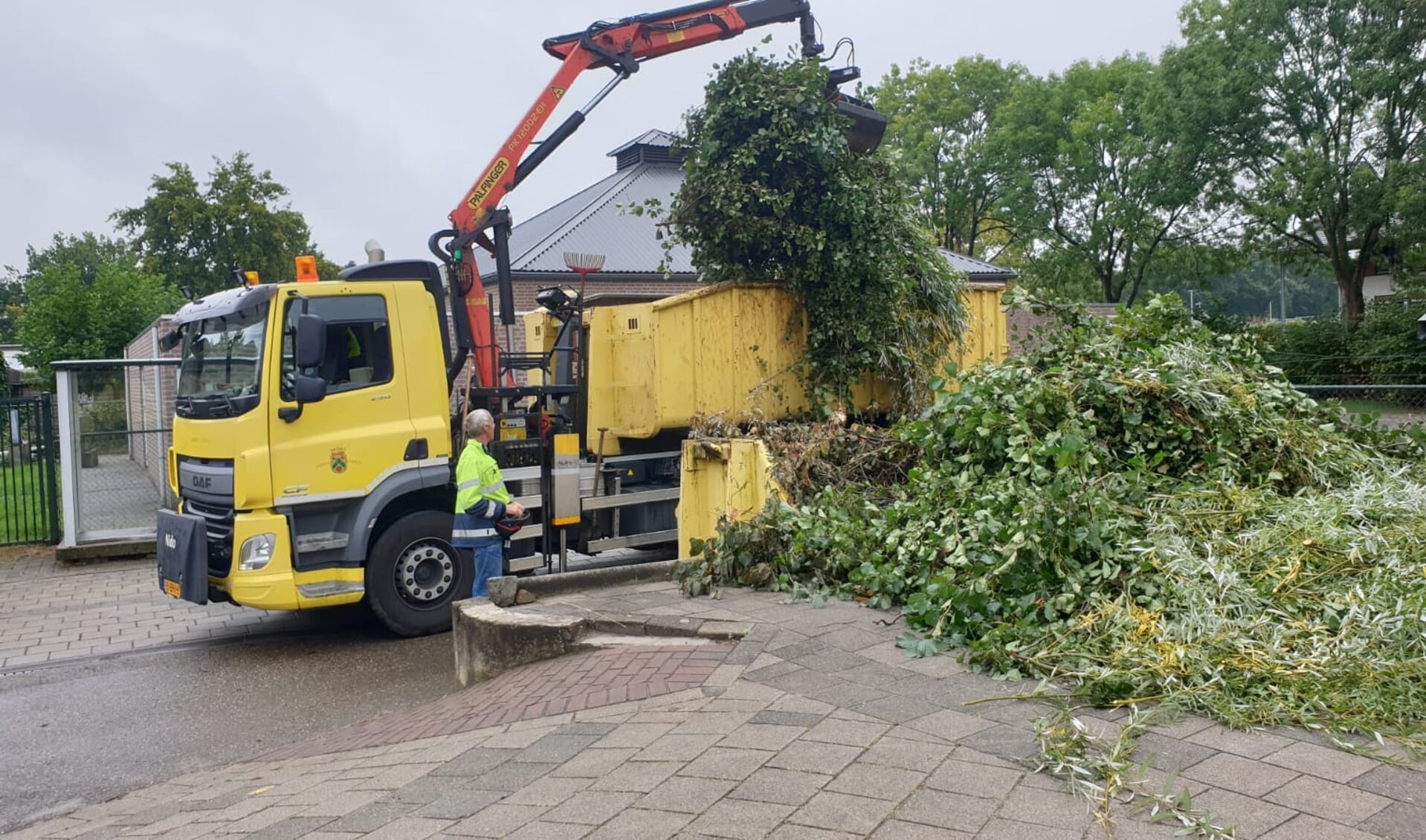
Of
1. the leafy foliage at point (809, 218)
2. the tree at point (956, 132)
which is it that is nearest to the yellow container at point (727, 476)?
the leafy foliage at point (809, 218)

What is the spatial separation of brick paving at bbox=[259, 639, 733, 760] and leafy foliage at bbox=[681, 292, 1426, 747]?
1.18m

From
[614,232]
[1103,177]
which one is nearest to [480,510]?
[614,232]

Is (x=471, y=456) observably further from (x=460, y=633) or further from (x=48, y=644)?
(x=48, y=644)

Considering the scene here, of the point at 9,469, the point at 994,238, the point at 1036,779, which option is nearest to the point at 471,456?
the point at 1036,779

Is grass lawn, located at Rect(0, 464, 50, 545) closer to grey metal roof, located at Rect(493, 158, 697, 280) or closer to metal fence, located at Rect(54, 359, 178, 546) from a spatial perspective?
metal fence, located at Rect(54, 359, 178, 546)

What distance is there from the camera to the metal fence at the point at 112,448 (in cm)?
1237

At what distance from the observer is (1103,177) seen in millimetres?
32688

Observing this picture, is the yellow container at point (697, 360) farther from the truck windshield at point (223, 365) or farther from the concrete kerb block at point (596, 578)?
the truck windshield at point (223, 365)

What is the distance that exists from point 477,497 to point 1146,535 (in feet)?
14.4

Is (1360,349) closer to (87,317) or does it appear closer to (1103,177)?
(1103,177)

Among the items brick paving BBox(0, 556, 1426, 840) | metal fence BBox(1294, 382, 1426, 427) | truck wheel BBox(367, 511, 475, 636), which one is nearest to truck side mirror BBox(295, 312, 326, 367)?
truck wheel BBox(367, 511, 475, 636)

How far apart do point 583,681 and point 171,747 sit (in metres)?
2.57

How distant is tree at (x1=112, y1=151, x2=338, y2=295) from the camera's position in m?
37.6

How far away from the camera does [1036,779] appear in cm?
368
